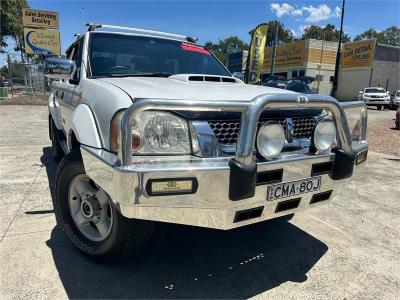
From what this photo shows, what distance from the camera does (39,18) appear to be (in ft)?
93.5

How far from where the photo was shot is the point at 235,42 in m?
102

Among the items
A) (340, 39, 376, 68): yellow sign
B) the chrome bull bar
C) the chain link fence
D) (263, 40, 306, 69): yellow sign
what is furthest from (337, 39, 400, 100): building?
the chrome bull bar

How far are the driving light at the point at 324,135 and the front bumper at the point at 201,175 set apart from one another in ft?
0.76

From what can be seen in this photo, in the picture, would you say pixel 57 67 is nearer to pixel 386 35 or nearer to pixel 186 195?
pixel 186 195

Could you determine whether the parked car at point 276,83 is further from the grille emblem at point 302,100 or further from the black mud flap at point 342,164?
the grille emblem at point 302,100

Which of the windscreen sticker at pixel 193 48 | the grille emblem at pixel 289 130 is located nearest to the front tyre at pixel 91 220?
the grille emblem at pixel 289 130

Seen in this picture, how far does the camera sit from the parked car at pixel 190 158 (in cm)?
208

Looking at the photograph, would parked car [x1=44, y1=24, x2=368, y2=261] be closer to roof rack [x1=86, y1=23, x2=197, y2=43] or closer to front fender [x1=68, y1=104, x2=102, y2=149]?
front fender [x1=68, y1=104, x2=102, y2=149]

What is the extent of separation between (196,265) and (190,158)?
1.02m

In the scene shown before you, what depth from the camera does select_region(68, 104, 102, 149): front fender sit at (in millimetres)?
2439

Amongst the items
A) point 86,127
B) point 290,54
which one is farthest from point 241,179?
point 290,54

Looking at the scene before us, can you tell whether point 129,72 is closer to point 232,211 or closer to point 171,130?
point 171,130

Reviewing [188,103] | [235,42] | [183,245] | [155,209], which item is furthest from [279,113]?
[235,42]

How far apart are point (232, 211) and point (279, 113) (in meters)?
0.85
